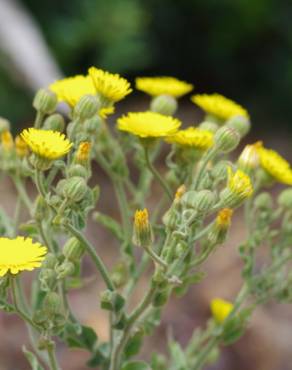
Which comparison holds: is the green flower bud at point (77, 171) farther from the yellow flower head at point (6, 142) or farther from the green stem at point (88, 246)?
the yellow flower head at point (6, 142)

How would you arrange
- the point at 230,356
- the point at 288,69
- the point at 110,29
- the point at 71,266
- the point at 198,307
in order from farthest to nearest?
the point at 288,69 → the point at 110,29 → the point at 198,307 → the point at 230,356 → the point at 71,266

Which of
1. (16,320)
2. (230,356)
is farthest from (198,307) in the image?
(16,320)

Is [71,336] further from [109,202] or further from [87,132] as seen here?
[109,202]

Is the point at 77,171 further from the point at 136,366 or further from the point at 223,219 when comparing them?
the point at 136,366

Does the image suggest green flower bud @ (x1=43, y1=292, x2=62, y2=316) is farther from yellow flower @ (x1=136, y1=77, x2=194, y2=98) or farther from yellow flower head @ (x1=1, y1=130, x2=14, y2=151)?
yellow flower @ (x1=136, y1=77, x2=194, y2=98)

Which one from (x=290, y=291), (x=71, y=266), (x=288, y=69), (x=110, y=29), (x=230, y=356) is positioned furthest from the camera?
(x=288, y=69)

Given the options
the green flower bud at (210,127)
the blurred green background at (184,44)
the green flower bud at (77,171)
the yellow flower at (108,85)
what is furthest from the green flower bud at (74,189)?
the blurred green background at (184,44)

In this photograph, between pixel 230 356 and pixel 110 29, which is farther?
pixel 110 29
